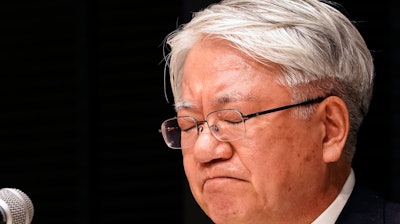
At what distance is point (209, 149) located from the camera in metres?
2.30

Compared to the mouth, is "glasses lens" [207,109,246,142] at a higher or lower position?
higher

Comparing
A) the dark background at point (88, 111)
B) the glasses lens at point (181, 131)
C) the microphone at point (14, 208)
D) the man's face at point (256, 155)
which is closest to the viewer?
the microphone at point (14, 208)

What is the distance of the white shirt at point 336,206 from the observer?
2.37 meters

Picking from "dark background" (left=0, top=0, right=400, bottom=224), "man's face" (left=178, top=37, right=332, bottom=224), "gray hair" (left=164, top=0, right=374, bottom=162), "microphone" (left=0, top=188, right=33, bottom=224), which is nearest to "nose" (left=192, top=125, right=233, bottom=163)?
"man's face" (left=178, top=37, right=332, bottom=224)

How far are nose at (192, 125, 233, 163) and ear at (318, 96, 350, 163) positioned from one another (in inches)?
11.4

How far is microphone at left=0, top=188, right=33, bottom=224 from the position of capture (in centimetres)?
205

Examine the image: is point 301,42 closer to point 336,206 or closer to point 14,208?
point 336,206

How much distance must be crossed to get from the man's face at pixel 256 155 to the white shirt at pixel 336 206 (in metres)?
0.06

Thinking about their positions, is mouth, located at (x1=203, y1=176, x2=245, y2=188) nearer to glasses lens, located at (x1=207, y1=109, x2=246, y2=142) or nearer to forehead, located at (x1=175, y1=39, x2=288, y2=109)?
glasses lens, located at (x1=207, y1=109, x2=246, y2=142)

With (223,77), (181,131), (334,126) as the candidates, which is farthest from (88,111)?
(334,126)

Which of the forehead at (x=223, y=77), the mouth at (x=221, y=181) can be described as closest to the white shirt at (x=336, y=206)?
the mouth at (x=221, y=181)

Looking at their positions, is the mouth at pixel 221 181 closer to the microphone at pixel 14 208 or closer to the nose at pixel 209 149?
the nose at pixel 209 149

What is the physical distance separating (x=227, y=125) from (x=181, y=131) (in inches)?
9.5

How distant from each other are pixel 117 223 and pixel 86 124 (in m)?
0.57
